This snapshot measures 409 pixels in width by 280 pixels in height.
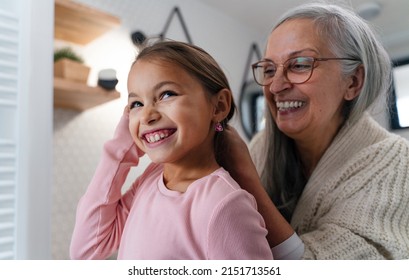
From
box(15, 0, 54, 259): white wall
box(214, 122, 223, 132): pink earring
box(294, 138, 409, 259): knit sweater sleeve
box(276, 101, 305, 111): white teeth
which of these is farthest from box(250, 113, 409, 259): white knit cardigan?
box(15, 0, 54, 259): white wall

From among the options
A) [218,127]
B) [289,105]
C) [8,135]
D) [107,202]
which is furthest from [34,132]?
[289,105]

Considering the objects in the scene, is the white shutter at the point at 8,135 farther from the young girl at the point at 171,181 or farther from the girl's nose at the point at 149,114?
the girl's nose at the point at 149,114

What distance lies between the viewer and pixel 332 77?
0.56 meters

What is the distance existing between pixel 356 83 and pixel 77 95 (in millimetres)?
471

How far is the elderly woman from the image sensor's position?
0.53m

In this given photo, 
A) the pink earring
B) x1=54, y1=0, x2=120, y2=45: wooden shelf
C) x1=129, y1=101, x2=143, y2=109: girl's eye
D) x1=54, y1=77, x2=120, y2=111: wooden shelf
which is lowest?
the pink earring

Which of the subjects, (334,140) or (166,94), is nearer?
(166,94)

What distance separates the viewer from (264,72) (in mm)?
584

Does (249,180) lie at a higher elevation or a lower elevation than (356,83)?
lower

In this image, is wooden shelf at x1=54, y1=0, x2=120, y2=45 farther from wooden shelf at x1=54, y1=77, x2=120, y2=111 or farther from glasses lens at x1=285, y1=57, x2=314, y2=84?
glasses lens at x1=285, y1=57, x2=314, y2=84

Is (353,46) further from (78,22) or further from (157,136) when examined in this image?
(78,22)

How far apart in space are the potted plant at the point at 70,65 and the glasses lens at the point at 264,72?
291 mm
